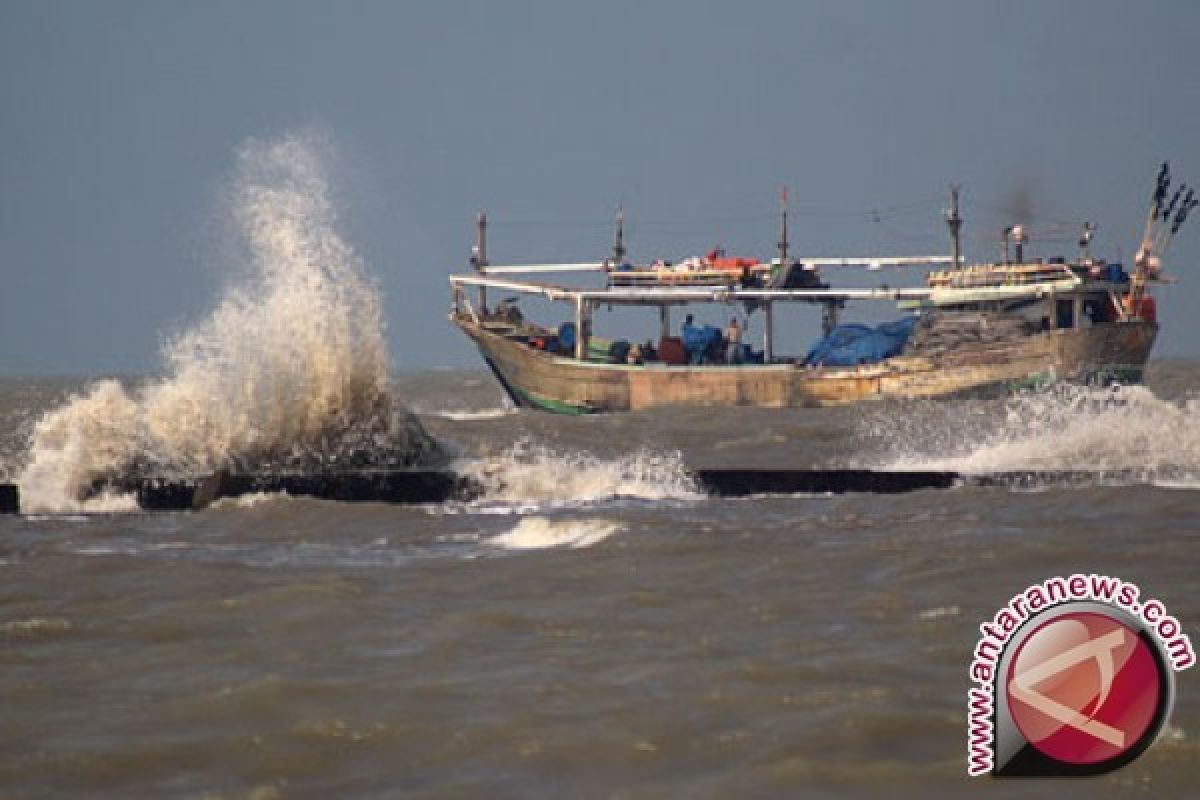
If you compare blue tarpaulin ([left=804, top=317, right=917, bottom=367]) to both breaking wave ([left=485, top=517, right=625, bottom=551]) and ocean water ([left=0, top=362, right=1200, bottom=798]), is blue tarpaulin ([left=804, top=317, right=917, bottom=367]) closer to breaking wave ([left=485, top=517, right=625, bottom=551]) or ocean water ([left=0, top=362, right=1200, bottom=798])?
ocean water ([left=0, top=362, right=1200, bottom=798])

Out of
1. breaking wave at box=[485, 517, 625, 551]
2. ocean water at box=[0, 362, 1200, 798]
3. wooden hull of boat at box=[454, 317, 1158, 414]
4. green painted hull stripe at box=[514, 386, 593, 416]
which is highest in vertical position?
wooden hull of boat at box=[454, 317, 1158, 414]

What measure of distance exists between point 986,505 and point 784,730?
8.93 m

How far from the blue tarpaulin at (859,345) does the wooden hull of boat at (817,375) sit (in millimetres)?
1073

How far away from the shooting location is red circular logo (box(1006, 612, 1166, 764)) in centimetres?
737

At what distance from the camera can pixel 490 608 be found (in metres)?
12.7

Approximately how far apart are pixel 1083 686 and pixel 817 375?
157 ft

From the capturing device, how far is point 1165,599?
39.5 ft

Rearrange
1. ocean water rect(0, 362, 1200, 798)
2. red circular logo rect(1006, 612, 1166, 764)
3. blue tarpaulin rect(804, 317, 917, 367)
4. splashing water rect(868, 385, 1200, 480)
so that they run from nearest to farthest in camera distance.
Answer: red circular logo rect(1006, 612, 1166, 764), ocean water rect(0, 362, 1200, 798), splashing water rect(868, 385, 1200, 480), blue tarpaulin rect(804, 317, 917, 367)

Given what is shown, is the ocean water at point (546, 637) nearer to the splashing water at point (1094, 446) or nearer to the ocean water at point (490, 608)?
the ocean water at point (490, 608)

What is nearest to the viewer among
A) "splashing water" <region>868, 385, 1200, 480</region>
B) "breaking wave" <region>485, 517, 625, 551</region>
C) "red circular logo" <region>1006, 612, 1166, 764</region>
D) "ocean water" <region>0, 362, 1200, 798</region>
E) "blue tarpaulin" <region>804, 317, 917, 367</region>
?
"red circular logo" <region>1006, 612, 1166, 764</region>

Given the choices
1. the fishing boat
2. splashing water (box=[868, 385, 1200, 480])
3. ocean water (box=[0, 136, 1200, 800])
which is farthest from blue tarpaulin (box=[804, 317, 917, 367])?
ocean water (box=[0, 136, 1200, 800])

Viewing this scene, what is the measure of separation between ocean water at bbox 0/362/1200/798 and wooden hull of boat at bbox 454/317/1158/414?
106ft

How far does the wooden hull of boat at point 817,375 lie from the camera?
168 ft

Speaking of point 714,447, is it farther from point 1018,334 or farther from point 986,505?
point 1018,334
